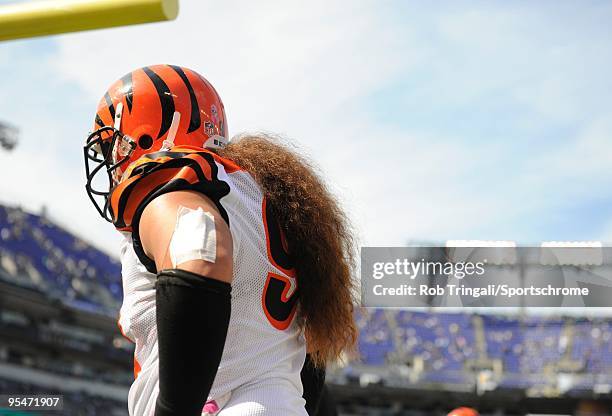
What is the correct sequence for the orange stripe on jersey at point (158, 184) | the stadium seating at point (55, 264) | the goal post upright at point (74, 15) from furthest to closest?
the stadium seating at point (55, 264)
the orange stripe on jersey at point (158, 184)
the goal post upright at point (74, 15)

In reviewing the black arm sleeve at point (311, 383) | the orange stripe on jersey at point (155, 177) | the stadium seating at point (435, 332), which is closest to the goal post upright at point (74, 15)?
the orange stripe on jersey at point (155, 177)

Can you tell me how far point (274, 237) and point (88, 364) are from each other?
26.3 m

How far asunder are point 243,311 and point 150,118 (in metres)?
0.54

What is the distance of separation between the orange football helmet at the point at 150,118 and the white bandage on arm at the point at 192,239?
439 mm

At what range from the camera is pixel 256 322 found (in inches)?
62.2

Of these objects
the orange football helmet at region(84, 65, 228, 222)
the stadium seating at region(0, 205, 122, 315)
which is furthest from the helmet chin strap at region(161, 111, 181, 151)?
the stadium seating at region(0, 205, 122, 315)

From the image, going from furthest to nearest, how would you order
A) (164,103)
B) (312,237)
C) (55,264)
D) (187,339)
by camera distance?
(55,264), (164,103), (312,237), (187,339)

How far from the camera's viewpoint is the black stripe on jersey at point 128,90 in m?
1.85

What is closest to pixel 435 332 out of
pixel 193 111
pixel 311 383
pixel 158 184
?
pixel 311 383

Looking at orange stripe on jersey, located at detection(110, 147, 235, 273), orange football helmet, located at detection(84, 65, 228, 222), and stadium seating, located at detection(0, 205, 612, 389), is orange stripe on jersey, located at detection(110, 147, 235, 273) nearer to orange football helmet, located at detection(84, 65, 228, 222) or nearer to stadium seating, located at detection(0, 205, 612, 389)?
orange football helmet, located at detection(84, 65, 228, 222)

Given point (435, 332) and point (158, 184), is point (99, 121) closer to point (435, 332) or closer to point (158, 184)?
point (158, 184)

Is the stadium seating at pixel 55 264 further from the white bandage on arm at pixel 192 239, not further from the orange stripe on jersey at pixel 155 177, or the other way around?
the white bandage on arm at pixel 192 239

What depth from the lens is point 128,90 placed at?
1.88 metres

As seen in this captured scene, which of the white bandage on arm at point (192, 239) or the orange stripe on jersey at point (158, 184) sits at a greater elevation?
the orange stripe on jersey at point (158, 184)
